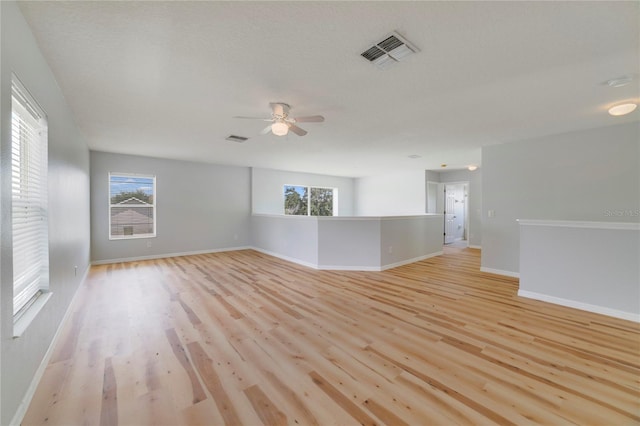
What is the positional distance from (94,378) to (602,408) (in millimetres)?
3449

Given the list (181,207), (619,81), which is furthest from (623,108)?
(181,207)

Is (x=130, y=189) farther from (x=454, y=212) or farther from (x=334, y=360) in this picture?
(x=454, y=212)

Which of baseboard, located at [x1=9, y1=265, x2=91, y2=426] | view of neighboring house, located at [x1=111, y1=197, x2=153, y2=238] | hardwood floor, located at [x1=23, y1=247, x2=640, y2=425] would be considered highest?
view of neighboring house, located at [x1=111, y1=197, x2=153, y2=238]

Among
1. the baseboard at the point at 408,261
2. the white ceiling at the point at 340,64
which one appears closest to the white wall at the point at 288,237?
the baseboard at the point at 408,261

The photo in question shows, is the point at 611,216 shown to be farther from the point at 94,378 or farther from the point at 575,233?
the point at 94,378

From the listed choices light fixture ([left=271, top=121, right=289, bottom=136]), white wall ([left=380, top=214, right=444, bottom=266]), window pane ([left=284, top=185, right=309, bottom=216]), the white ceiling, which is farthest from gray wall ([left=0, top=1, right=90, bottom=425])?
window pane ([left=284, top=185, right=309, bottom=216])

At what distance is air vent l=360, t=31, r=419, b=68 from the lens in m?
1.87

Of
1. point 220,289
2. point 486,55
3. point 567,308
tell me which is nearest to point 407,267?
point 567,308

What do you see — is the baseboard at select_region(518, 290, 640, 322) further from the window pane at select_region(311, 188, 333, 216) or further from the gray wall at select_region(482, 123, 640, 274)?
the window pane at select_region(311, 188, 333, 216)

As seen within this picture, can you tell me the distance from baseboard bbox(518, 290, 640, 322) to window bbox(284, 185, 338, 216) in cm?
659

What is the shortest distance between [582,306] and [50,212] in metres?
5.84

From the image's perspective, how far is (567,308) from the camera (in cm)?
316

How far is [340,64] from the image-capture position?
2195mm

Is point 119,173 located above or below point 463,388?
above
